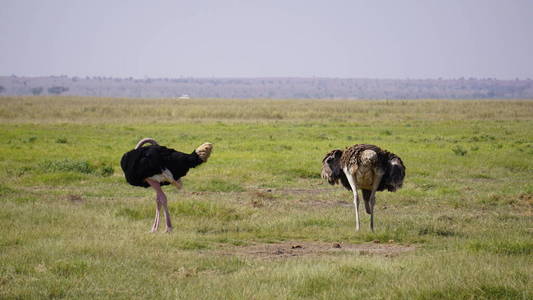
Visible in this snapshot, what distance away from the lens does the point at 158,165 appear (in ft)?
36.9

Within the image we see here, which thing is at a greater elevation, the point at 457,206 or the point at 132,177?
the point at 132,177

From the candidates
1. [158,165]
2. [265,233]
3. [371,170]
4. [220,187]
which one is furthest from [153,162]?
[220,187]

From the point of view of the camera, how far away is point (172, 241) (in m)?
10.3

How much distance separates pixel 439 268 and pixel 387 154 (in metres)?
3.47

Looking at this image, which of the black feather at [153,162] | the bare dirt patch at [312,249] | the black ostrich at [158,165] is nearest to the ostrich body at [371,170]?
the bare dirt patch at [312,249]

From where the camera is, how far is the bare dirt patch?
10.1m

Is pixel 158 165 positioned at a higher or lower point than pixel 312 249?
higher

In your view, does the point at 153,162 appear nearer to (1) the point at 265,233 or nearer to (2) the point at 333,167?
(1) the point at 265,233

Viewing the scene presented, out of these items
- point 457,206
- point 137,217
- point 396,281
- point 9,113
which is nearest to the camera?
point 396,281

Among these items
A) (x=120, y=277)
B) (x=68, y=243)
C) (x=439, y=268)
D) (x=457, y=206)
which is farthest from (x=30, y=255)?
(x=457, y=206)

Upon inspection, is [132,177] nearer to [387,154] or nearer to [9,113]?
[387,154]

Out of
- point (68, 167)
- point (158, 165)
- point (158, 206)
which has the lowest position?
point (68, 167)

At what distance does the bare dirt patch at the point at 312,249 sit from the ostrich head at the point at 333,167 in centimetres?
154

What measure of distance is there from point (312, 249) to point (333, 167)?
6.96 ft
